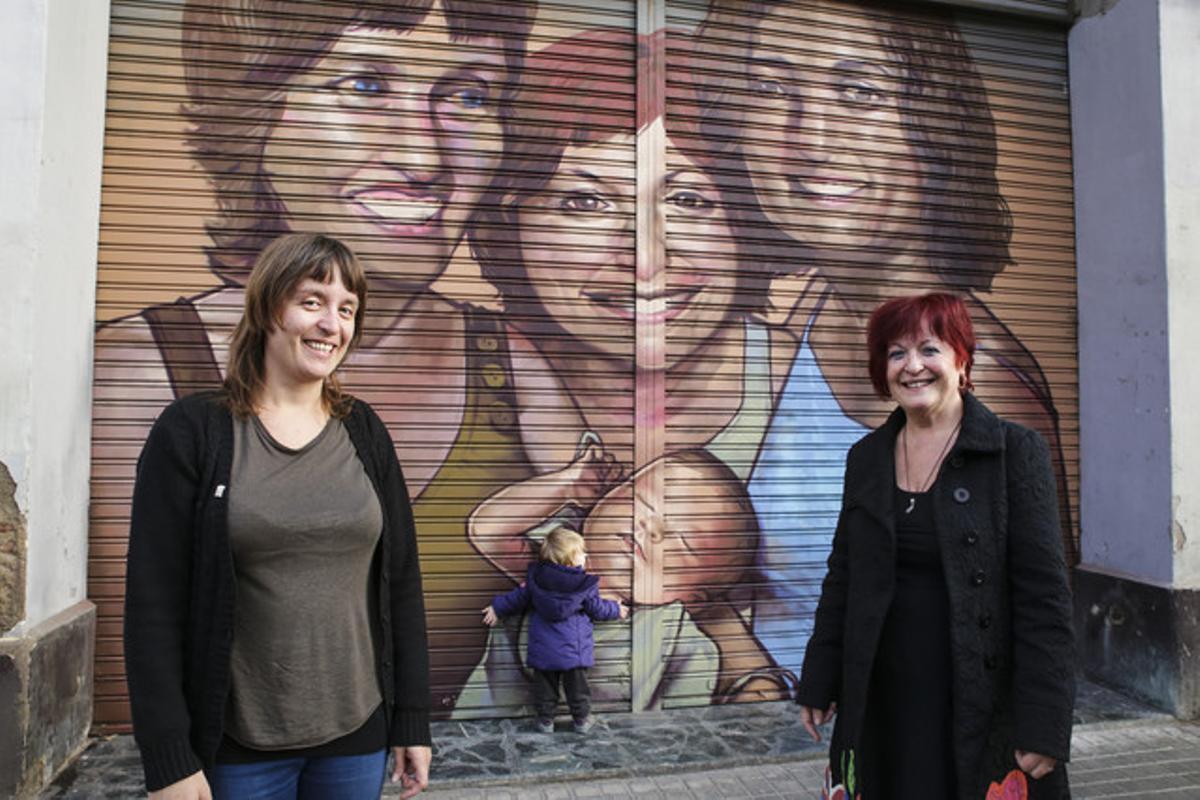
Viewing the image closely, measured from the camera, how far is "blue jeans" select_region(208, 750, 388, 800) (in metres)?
1.83

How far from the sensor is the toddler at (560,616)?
181 inches

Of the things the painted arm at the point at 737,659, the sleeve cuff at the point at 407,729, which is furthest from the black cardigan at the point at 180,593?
the painted arm at the point at 737,659

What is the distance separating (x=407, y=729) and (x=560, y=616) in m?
2.58

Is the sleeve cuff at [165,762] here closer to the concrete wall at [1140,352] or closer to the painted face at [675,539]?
the painted face at [675,539]

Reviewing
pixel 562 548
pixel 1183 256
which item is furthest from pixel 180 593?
pixel 1183 256

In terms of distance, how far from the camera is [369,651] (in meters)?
2.00

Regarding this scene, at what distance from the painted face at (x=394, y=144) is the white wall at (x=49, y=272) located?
0.98 m

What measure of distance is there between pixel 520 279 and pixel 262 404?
10.2ft

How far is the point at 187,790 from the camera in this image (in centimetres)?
171

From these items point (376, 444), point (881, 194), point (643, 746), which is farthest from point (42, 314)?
point (881, 194)

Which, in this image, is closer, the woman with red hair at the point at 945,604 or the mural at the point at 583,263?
the woman with red hair at the point at 945,604

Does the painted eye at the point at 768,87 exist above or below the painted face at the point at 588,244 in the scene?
above

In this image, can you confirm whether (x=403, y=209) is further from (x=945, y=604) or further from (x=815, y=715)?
(x=945, y=604)

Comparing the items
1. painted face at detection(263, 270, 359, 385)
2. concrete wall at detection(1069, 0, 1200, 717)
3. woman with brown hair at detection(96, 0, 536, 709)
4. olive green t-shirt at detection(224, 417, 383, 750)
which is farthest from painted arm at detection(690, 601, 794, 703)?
painted face at detection(263, 270, 359, 385)
